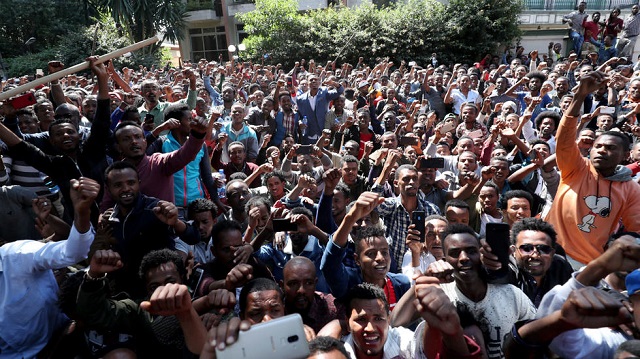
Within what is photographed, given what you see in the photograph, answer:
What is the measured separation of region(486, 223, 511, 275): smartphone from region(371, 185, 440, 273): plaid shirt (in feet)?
4.84

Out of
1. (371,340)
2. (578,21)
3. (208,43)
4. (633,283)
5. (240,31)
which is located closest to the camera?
(633,283)

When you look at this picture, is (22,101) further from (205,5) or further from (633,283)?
(205,5)

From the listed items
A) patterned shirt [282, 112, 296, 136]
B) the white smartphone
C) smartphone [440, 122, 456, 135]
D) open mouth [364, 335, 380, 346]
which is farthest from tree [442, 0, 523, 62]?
the white smartphone

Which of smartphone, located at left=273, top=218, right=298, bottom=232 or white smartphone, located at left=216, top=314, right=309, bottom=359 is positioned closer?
white smartphone, located at left=216, top=314, right=309, bottom=359

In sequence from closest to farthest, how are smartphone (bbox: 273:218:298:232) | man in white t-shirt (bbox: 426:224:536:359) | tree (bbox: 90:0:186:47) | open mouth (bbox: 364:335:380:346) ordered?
open mouth (bbox: 364:335:380:346) < man in white t-shirt (bbox: 426:224:536:359) < smartphone (bbox: 273:218:298:232) < tree (bbox: 90:0:186:47)

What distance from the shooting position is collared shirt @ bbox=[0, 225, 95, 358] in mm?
A: 2371

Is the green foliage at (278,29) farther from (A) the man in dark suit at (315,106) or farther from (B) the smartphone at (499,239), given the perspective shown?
(B) the smartphone at (499,239)

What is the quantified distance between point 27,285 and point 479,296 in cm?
240

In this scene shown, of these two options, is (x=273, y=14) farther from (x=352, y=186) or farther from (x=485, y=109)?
(x=352, y=186)

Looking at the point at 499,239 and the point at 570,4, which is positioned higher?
the point at 570,4

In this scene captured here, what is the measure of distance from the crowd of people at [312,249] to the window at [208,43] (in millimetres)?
24340

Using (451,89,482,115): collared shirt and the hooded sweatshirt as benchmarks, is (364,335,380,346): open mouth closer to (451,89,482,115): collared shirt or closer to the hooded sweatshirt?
the hooded sweatshirt

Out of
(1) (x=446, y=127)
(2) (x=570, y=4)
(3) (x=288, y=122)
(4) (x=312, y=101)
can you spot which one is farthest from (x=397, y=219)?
(2) (x=570, y=4)

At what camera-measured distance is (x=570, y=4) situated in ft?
63.1
